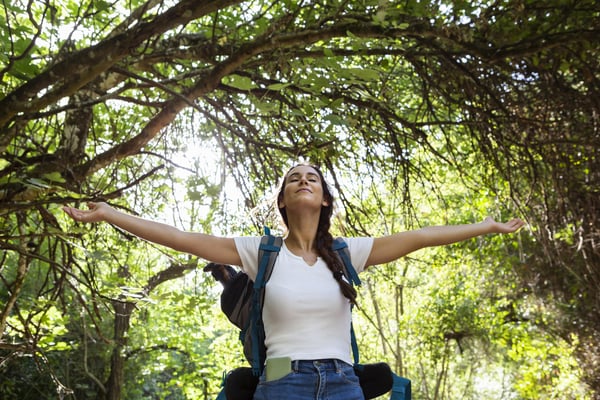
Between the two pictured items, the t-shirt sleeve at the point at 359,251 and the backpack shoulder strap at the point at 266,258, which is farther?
the t-shirt sleeve at the point at 359,251

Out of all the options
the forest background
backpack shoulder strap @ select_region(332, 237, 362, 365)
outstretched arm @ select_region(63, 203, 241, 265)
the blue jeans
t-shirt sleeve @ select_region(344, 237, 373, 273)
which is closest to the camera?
the blue jeans

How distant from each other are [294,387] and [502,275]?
10294 mm

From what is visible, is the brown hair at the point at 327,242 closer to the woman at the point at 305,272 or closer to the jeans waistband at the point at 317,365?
the woman at the point at 305,272

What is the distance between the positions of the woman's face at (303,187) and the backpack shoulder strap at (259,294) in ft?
0.87

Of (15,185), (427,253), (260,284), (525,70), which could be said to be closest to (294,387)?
(260,284)

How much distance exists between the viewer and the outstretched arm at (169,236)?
2.05 m

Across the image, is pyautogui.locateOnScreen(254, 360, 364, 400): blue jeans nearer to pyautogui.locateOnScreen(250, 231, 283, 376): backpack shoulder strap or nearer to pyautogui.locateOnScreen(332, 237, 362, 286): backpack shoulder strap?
pyautogui.locateOnScreen(250, 231, 283, 376): backpack shoulder strap

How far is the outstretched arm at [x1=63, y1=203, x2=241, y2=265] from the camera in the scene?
205 cm

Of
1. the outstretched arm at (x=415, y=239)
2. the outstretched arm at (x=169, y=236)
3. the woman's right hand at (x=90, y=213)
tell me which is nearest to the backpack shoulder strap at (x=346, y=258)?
the outstretched arm at (x=415, y=239)

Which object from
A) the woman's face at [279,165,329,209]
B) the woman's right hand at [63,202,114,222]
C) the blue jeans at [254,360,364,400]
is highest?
the woman's face at [279,165,329,209]

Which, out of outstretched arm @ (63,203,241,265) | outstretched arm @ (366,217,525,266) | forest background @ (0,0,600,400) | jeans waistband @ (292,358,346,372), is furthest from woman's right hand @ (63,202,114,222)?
outstretched arm @ (366,217,525,266)

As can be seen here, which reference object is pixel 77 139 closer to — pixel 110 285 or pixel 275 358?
pixel 110 285

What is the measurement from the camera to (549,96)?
391 centimetres

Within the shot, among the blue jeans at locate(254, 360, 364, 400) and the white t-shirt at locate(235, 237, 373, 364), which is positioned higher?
the white t-shirt at locate(235, 237, 373, 364)
